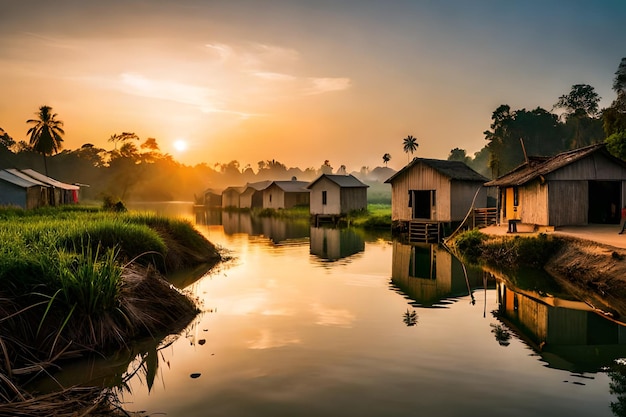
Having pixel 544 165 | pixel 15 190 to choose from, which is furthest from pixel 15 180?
pixel 544 165

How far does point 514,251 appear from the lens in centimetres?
2281

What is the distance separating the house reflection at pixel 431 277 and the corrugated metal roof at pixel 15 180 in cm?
3096

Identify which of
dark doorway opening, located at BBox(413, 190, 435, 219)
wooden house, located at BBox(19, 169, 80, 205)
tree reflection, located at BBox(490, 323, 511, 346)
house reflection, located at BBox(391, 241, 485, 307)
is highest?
wooden house, located at BBox(19, 169, 80, 205)

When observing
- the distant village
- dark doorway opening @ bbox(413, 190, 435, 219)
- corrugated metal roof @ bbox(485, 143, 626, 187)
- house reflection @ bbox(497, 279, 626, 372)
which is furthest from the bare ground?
dark doorway opening @ bbox(413, 190, 435, 219)

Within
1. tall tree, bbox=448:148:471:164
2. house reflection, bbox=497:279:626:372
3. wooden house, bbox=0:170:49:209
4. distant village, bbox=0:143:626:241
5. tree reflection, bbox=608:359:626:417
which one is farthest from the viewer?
tall tree, bbox=448:148:471:164

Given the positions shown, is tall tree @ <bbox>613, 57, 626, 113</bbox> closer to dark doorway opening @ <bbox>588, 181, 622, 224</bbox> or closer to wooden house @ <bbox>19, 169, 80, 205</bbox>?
dark doorway opening @ <bbox>588, 181, 622, 224</bbox>

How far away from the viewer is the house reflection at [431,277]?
17.5 meters

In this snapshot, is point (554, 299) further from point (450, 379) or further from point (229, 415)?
point (229, 415)

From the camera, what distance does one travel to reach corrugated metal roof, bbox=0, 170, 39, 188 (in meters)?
40.1

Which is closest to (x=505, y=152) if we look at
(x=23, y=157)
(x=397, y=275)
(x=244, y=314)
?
(x=397, y=275)

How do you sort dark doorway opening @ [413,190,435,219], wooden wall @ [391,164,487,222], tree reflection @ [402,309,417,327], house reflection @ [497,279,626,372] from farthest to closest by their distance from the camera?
dark doorway opening @ [413,190,435,219], wooden wall @ [391,164,487,222], tree reflection @ [402,309,417,327], house reflection @ [497,279,626,372]

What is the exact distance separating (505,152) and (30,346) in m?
105

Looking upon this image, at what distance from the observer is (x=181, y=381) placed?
29.9 feet

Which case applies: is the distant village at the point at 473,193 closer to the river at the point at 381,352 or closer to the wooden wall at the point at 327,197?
the wooden wall at the point at 327,197
